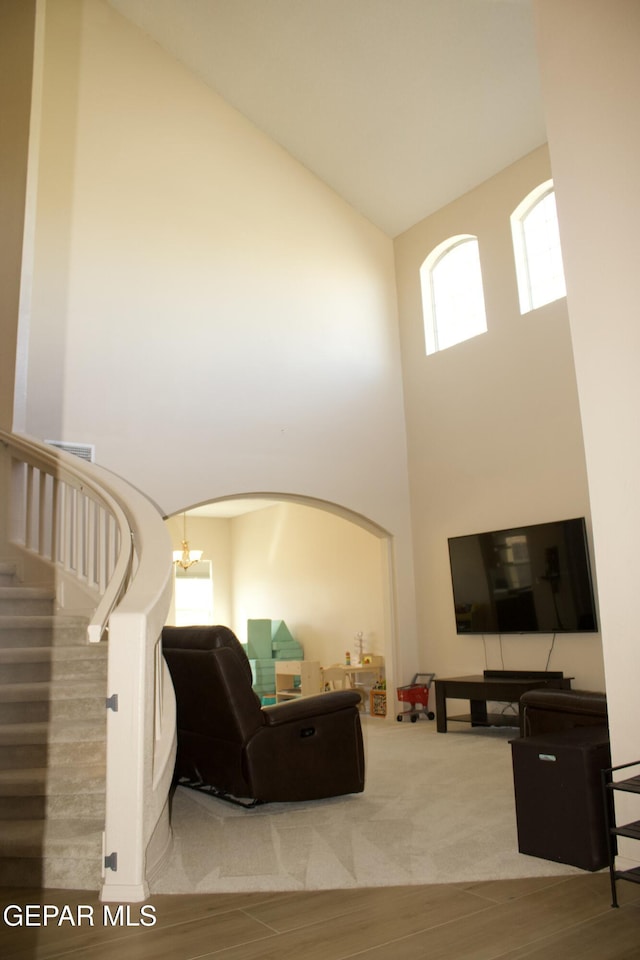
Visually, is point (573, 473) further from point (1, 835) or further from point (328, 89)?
point (1, 835)

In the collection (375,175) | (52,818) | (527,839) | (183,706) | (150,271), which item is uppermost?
(375,175)

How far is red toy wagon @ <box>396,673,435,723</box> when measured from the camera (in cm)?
747

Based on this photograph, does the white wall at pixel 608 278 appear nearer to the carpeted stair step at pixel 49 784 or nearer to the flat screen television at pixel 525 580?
the carpeted stair step at pixel 49 784

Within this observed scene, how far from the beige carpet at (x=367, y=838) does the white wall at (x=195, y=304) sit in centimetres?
304

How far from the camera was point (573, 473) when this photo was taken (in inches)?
258

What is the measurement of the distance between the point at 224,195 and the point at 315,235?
1117mm

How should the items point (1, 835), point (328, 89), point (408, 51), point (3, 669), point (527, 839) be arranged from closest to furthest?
point (1, 835) → point (527, 839) → point (3, 669) → point (408, 51) → point (328, 89)

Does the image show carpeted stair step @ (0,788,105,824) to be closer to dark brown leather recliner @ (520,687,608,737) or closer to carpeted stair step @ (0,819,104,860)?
carpeted stair step @ (0,819,104,860)

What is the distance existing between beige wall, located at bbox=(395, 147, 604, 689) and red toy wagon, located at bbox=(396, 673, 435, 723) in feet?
1.05

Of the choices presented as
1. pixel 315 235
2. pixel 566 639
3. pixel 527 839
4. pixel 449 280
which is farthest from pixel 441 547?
pixel 527 839

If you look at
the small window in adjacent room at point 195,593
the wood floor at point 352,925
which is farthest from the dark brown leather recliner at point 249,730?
the small window in adjacent room at point 195,593

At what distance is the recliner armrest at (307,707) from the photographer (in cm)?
396

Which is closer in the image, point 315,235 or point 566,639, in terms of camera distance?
point 566,639

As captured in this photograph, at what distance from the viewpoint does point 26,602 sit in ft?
14.8
